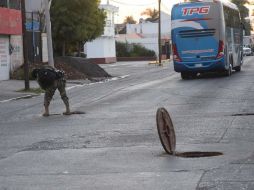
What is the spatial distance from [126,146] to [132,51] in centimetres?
7405

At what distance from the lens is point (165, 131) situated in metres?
10.3

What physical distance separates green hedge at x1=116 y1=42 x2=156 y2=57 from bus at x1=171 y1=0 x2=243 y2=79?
53185mm

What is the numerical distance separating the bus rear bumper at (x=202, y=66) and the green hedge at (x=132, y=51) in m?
53.3

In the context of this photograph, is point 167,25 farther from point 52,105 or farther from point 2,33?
point 52,105

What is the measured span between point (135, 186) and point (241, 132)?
5.07 metres

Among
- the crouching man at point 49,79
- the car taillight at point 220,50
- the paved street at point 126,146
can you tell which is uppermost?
the car taillight at point 220,50

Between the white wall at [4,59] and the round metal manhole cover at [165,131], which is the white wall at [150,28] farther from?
the round metal manhole cover at [165,131]

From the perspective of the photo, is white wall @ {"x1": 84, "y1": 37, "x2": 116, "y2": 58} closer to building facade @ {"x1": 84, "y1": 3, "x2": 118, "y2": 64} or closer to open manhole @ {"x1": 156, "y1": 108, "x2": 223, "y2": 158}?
building facade @ {"x1": 84, "y1": 3, "x2": 118, "y2": 64}

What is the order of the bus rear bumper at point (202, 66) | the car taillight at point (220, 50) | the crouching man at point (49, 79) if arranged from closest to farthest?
the crouching man at point (49, 79), the car taillight at point (220, 50), the bus rear bumper at point (202, 66)

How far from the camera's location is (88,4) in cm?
4841

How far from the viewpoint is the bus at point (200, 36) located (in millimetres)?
30234

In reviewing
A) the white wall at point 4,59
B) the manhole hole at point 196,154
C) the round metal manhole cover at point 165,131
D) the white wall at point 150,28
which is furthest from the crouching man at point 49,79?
the white wall at point 150,28

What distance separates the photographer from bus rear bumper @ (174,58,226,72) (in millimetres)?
30469

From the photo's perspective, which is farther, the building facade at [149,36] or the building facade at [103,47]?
the building facade at [149,36]
